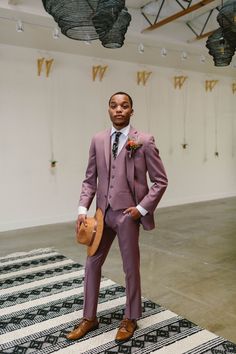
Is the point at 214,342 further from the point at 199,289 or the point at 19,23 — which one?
the point at 19,23

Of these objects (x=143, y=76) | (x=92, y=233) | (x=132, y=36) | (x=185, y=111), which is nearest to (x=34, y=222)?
(x=132, y=36)

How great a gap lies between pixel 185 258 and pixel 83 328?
212 centimetres

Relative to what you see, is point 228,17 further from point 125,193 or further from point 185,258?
→ point 185,258

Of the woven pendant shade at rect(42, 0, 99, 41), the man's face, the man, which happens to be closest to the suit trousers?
the man

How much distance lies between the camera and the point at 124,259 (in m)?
2.51

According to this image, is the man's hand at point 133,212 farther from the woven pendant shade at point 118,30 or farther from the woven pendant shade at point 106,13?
the woven pendant shade at point 118,30

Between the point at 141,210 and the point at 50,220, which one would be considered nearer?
the point at 141,210

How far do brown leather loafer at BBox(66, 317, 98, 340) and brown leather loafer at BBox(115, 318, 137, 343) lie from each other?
0.21m

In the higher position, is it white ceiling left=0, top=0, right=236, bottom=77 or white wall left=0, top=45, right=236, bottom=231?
white ceiling left=0, top=0, right=236, bottom=77

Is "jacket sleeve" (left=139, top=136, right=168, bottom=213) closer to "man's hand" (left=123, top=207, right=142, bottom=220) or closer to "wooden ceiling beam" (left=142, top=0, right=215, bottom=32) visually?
"man's hand" (left=123, top=207, right=142, bottom=220)

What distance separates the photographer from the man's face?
98.0 inches

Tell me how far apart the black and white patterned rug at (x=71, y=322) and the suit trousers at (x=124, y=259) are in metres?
0.23

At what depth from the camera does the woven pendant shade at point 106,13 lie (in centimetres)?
272

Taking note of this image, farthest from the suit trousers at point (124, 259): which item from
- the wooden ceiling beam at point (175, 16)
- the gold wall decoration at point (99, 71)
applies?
the gold wall decoration at point (99, 71)
